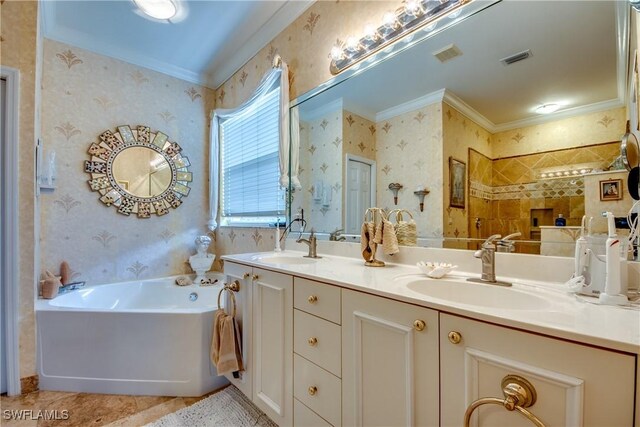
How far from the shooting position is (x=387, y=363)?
0.86 m

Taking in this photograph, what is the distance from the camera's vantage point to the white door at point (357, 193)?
62.5 inches

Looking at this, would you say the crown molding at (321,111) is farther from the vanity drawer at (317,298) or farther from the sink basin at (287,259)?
the vanity drawer at (317,298)

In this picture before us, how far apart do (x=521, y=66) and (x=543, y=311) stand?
0.93 metres

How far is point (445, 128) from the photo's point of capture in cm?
130

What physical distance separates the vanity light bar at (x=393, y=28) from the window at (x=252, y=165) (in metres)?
0.72


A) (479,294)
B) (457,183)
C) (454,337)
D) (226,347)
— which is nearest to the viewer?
(454,337)

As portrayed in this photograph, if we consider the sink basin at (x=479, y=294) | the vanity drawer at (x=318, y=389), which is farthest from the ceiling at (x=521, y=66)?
the vanity drawer at (x=318, y=389)

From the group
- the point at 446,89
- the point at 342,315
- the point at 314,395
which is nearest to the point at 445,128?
the point at 446,89

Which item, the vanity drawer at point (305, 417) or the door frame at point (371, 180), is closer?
the vanity drawer at point (305, 417)

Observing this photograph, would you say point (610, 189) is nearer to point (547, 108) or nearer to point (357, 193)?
point (547, 108)

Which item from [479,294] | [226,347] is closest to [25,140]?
[226,347]

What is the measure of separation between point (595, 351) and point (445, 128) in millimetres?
1018

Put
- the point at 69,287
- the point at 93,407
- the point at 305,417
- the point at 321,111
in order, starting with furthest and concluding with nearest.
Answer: the point at 69,287, the point at 321,111, the point at 93,407, the point at 305,417

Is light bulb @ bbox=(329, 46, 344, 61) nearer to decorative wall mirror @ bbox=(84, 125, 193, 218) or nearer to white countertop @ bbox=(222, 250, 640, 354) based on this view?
white countertop @ bbox=(222, 250, 640, 354)
